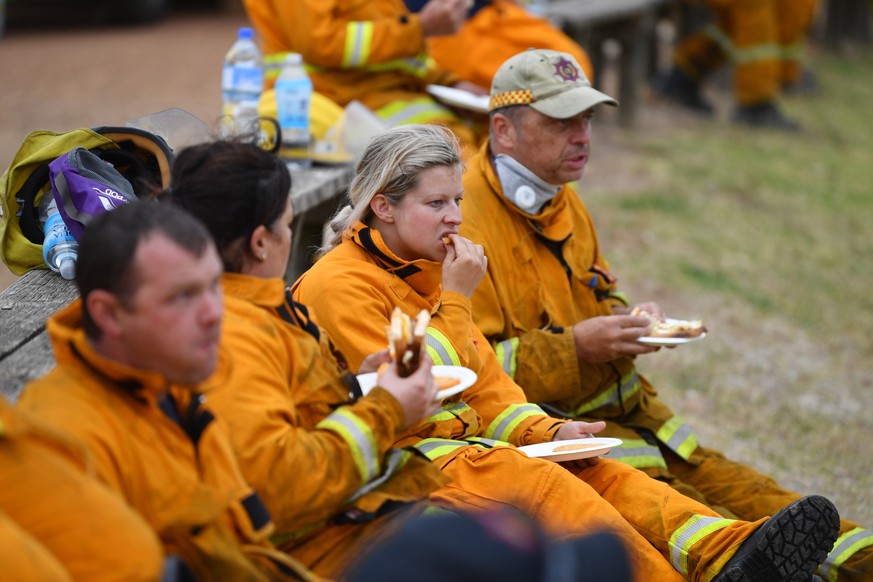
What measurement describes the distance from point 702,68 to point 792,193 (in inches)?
113

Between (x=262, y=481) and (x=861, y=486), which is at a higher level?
(x=262, y=481)

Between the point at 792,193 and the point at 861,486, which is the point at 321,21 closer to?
the point at 861,486

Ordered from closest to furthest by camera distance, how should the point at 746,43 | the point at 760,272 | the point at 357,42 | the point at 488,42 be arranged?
the point at 357,42
the point at 488,42
the point at 760,272
the point at 746,43

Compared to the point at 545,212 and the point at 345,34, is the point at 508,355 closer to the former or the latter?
the point at 545,212

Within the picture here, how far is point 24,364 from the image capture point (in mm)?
2633

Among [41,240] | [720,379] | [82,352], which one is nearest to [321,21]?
[41,240]

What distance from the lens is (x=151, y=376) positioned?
83.5 inches

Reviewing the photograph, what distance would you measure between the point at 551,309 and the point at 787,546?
1.37 metres

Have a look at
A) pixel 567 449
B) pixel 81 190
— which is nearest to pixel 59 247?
pixel 81 190

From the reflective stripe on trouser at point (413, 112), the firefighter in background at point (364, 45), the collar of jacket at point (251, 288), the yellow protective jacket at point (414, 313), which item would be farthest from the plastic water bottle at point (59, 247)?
the reflective stripe on trouser at point (413, 112)

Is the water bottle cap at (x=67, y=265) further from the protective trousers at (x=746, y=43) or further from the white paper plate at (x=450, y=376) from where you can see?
the protective trousers at (x=746, y=43)

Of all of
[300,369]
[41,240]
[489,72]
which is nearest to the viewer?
[300,369]

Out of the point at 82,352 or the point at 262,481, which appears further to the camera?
the point at 262,481

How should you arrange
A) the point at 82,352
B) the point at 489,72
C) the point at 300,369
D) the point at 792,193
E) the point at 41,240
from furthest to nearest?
the point at 792,193, the point at 489,72, the point at 41,240, the point at 300,369, the point at 82,352
